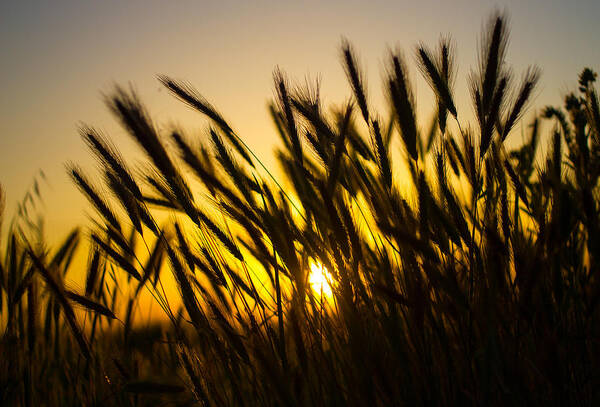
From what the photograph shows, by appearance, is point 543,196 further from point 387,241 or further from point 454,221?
point 387,241

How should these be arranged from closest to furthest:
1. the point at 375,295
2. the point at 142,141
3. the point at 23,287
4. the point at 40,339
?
the point at 142,141 < the point at 375,295 < the point at 23,287 < the point at 40,339

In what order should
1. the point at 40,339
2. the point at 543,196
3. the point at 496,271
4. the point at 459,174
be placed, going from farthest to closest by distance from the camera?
the point at 40,339 → the point at 459,174 → the point at 543,196 → the point at 496,271

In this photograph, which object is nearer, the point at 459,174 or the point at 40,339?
the point at 459,174

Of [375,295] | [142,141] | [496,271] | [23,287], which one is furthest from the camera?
[23,287]

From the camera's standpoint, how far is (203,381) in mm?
1230

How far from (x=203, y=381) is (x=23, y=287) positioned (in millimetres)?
765

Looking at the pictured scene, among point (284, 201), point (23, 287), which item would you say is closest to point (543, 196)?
point (284, 201)

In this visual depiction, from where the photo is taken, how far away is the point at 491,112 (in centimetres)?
132

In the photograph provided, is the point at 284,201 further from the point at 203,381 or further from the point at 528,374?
the point at 528,374

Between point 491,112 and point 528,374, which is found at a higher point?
point 491,112

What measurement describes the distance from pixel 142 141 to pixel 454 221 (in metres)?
0.85

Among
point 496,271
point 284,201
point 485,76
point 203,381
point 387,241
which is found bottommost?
point 203,381

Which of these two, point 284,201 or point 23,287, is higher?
point 284,201

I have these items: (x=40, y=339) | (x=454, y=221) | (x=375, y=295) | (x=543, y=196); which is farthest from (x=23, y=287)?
(x=543, y=196)
